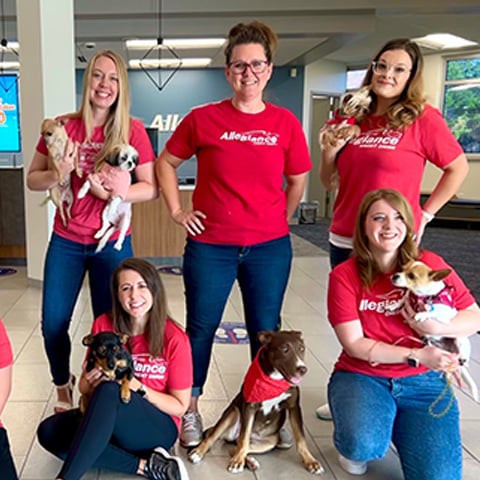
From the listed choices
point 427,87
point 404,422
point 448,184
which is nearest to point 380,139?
point 448,184

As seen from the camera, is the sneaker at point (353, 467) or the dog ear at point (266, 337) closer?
the dog ear at point (266, 337)

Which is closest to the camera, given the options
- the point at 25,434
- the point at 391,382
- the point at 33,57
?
the point at 391,382

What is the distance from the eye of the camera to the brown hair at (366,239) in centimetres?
172

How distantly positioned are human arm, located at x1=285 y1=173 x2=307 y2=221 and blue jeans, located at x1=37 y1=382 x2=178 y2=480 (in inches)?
35.8

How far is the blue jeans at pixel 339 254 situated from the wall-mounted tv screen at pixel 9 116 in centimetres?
532

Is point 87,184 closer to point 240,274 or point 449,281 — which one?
point 240,274

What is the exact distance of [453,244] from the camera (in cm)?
718

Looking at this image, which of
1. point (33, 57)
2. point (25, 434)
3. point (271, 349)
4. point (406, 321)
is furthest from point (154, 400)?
point (33, 57)

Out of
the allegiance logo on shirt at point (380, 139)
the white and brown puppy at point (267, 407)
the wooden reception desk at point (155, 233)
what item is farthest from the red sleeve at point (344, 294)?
the wooden reception desk at point (155, 233)

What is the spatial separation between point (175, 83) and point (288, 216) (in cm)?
758

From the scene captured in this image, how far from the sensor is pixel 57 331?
200 centimetres

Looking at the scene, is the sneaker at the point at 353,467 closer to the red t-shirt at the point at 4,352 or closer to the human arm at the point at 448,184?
the human arm at the point at 448,184

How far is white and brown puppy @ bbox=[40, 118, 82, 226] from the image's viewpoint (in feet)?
5.91

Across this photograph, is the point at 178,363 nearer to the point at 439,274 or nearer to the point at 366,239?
the point at 366,239
